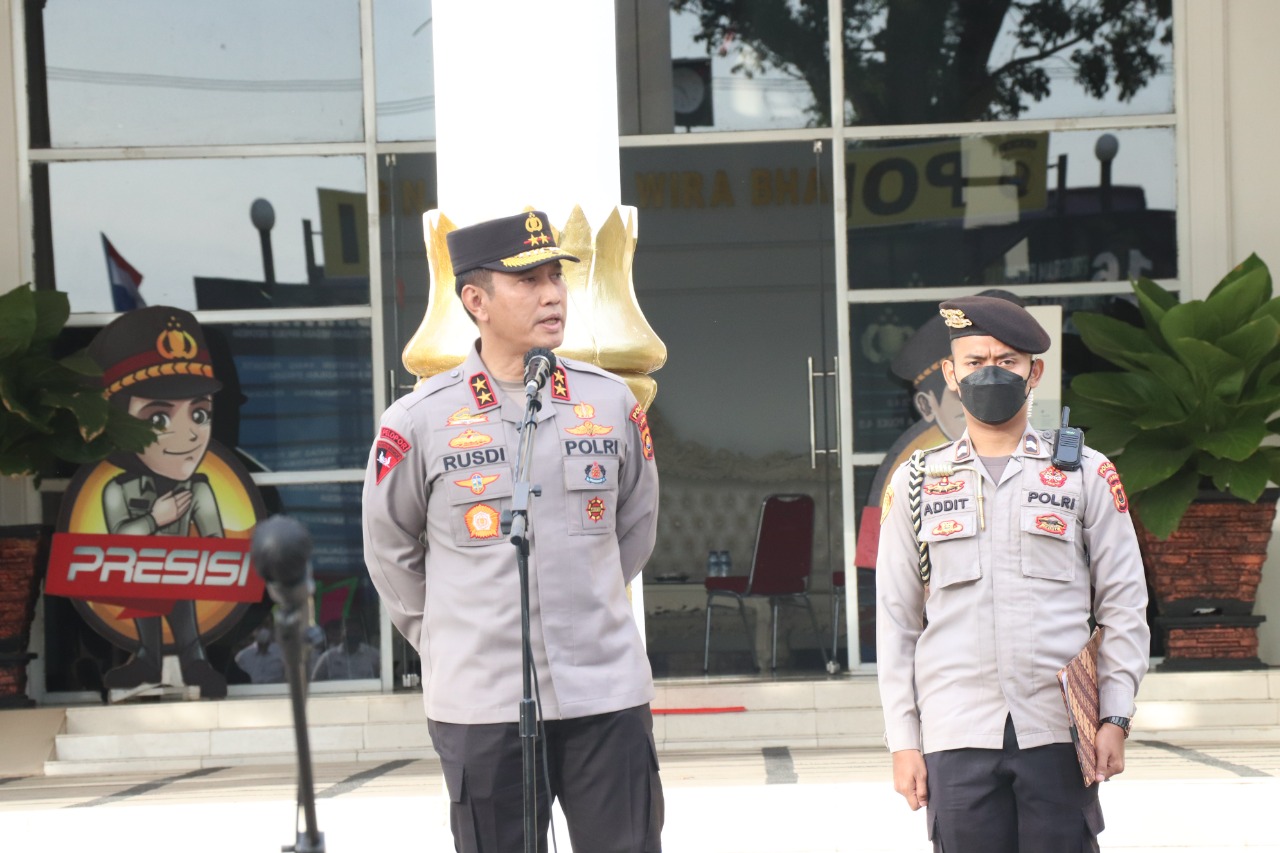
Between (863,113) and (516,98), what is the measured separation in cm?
556

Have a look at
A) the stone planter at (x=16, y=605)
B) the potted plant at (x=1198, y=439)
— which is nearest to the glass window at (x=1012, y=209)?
the potted plant at (x=1198, y=439)

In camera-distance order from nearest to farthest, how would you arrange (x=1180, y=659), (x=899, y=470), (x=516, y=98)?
(x=899, y=470), (x=516, y=98), (x=1180, y=659)

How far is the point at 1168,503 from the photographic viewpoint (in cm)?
805

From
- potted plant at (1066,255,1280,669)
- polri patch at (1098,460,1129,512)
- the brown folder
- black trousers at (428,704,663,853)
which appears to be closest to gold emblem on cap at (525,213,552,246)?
black trousers at (428,704,663,853)

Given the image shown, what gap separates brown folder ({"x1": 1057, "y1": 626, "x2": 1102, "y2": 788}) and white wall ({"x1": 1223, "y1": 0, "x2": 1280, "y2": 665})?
6595mm

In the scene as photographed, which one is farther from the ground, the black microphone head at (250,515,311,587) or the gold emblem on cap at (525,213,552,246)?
the gold emblem on cap at (525,213,552,246)

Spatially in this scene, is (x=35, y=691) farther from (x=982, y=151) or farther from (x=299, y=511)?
(x=982, y=151)

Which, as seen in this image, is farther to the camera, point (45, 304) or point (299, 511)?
point (299, 511)

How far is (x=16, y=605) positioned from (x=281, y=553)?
7494 millimetres

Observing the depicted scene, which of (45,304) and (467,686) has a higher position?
(45,304)

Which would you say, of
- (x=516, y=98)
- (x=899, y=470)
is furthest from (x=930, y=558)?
(x=516, y=98)

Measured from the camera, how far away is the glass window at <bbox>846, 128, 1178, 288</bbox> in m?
9.30

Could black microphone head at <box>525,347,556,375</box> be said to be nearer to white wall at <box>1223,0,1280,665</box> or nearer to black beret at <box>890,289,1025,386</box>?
black beret at <box>890,289,1025,386</box>

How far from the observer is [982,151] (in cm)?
938
